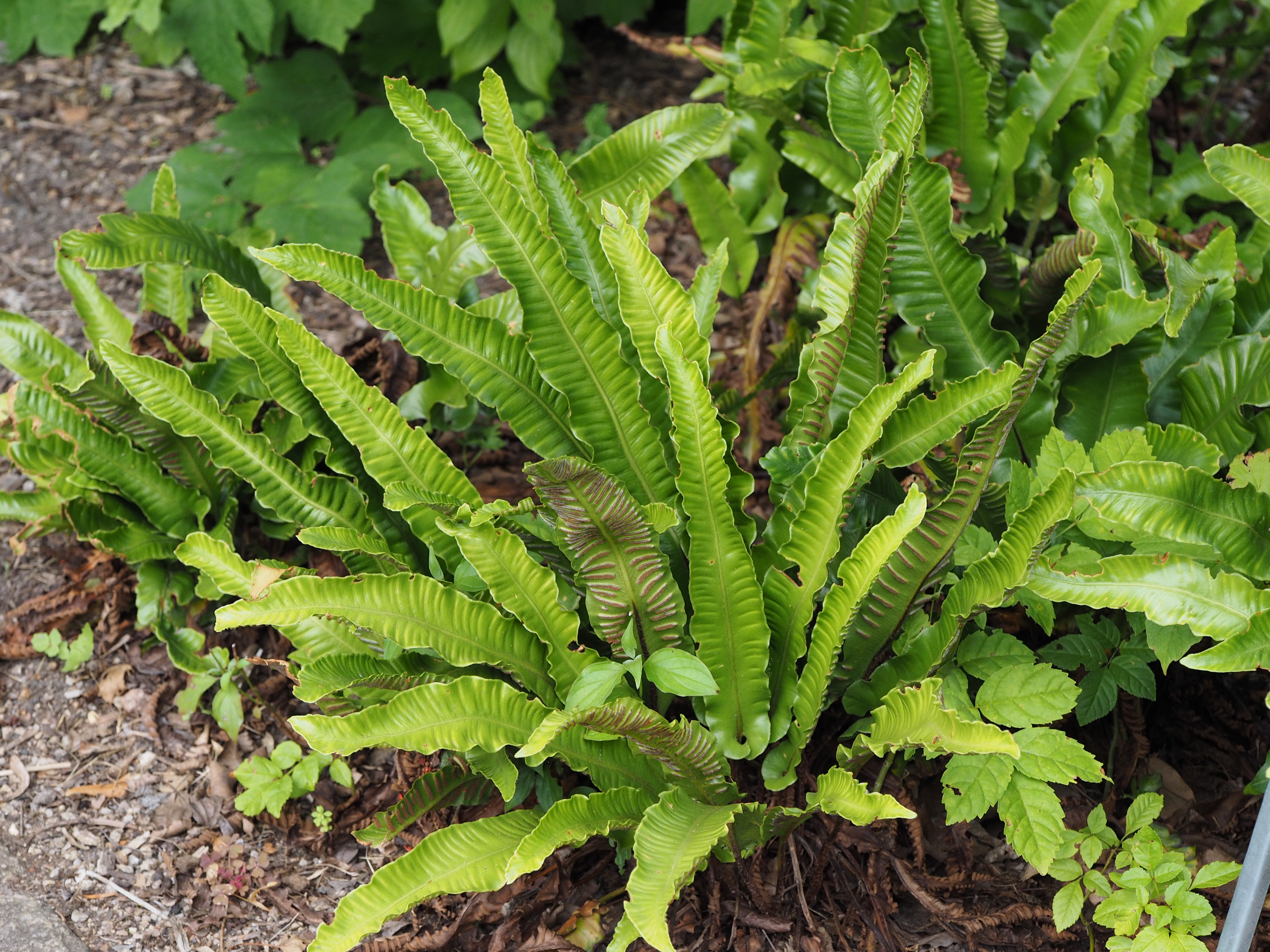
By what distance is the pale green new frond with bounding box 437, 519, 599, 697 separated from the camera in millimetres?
1868

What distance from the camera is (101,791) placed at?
238 centimetres

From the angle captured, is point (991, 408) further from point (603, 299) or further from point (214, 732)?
point (214, 732)

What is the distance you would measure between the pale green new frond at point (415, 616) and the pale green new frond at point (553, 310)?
0.40m

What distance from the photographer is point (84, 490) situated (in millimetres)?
2590

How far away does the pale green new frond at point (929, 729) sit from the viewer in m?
1.61

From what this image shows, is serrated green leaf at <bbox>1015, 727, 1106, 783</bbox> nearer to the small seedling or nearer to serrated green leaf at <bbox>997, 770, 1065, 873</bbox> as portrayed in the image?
serrated green leaf at <bbox>997, 770, 1065, 873</bbox>

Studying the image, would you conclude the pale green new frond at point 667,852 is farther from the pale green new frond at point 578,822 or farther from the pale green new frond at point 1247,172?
the pale green new frond at point 1247,172

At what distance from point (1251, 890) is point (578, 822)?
104 cm

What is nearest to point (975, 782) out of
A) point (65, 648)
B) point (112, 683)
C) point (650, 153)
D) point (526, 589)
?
point (526, 589)

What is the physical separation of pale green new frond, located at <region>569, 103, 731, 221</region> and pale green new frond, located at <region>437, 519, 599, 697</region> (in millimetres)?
1052

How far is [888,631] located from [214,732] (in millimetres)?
1566

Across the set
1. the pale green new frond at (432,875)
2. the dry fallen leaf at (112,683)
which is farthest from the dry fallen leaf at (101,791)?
the pale green new frond at (432,875)

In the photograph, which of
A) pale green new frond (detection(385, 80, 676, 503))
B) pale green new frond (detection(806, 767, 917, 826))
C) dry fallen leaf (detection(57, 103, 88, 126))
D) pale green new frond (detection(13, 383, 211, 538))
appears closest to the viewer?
pale green new frond (detection(806, 767, 917, 826))

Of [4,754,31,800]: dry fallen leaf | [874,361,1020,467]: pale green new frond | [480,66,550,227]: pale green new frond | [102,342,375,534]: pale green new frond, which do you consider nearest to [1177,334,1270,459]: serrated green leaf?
[874,361,1020,467]: pale green new frond
